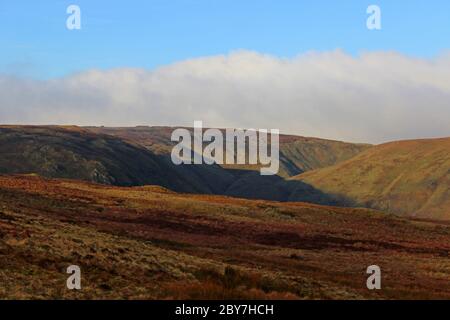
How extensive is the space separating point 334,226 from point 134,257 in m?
55.4

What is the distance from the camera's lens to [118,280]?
28.6m

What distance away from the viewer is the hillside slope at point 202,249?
27859mm

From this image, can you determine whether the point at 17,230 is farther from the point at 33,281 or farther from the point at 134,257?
the point at 33,281

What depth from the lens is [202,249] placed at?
4959cm

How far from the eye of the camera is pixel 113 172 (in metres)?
187

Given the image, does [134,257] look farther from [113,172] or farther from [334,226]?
[113,172]

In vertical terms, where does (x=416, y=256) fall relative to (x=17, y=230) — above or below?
below

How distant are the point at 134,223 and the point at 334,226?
32270 millimetres

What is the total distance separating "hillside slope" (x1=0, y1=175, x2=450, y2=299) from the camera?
27.9 m

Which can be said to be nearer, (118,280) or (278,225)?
(118,280)
